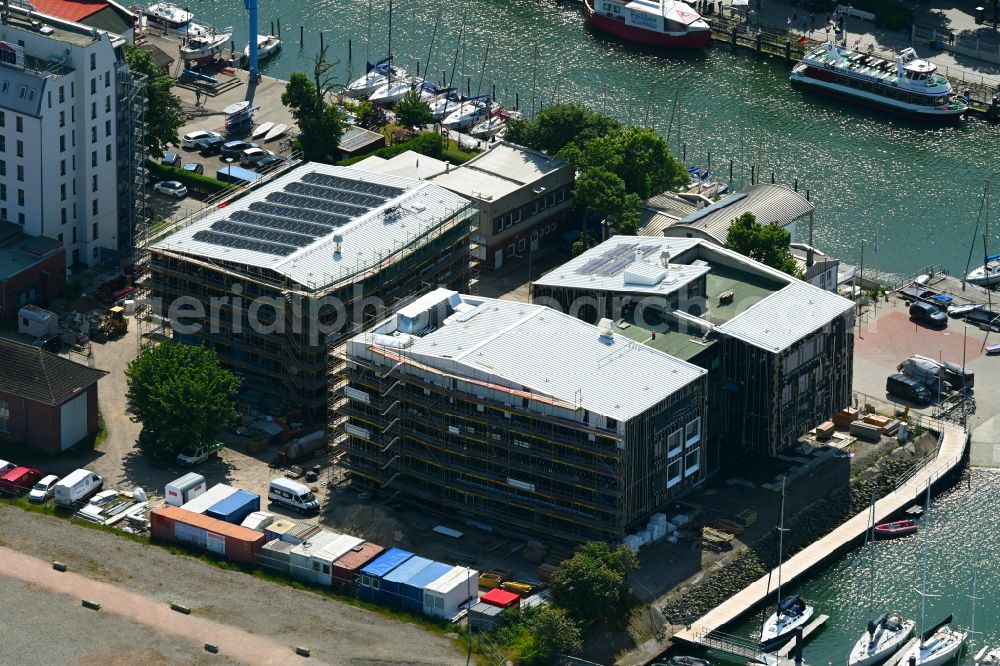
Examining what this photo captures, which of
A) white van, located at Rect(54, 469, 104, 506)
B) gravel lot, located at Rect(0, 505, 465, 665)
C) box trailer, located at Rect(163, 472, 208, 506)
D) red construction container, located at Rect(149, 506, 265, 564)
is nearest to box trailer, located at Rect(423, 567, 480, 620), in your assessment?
gravel lot, located at Rect(0, 505, 465, 665)

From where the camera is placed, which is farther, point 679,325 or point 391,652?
point 679,325

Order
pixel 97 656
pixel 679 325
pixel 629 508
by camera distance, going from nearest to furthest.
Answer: pixel 97 656 → pixel 629 508 → pixel 679 325

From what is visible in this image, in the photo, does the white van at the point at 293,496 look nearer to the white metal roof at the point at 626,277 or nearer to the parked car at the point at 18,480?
the parked car at the point at 18,480

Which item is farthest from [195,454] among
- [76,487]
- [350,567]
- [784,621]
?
[784,621]

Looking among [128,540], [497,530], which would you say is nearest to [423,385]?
[497,530]

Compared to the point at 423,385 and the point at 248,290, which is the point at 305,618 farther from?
the point at 248,290

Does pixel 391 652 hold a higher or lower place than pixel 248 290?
lower

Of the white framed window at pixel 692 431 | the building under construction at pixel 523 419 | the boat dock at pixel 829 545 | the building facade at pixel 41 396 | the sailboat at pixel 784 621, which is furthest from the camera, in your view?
the building facade at pixel 41 396

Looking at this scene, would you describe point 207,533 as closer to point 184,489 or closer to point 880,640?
point 184,489

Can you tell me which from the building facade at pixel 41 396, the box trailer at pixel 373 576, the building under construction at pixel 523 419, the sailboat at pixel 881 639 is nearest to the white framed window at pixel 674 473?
the building under construction at pixel 523 419
